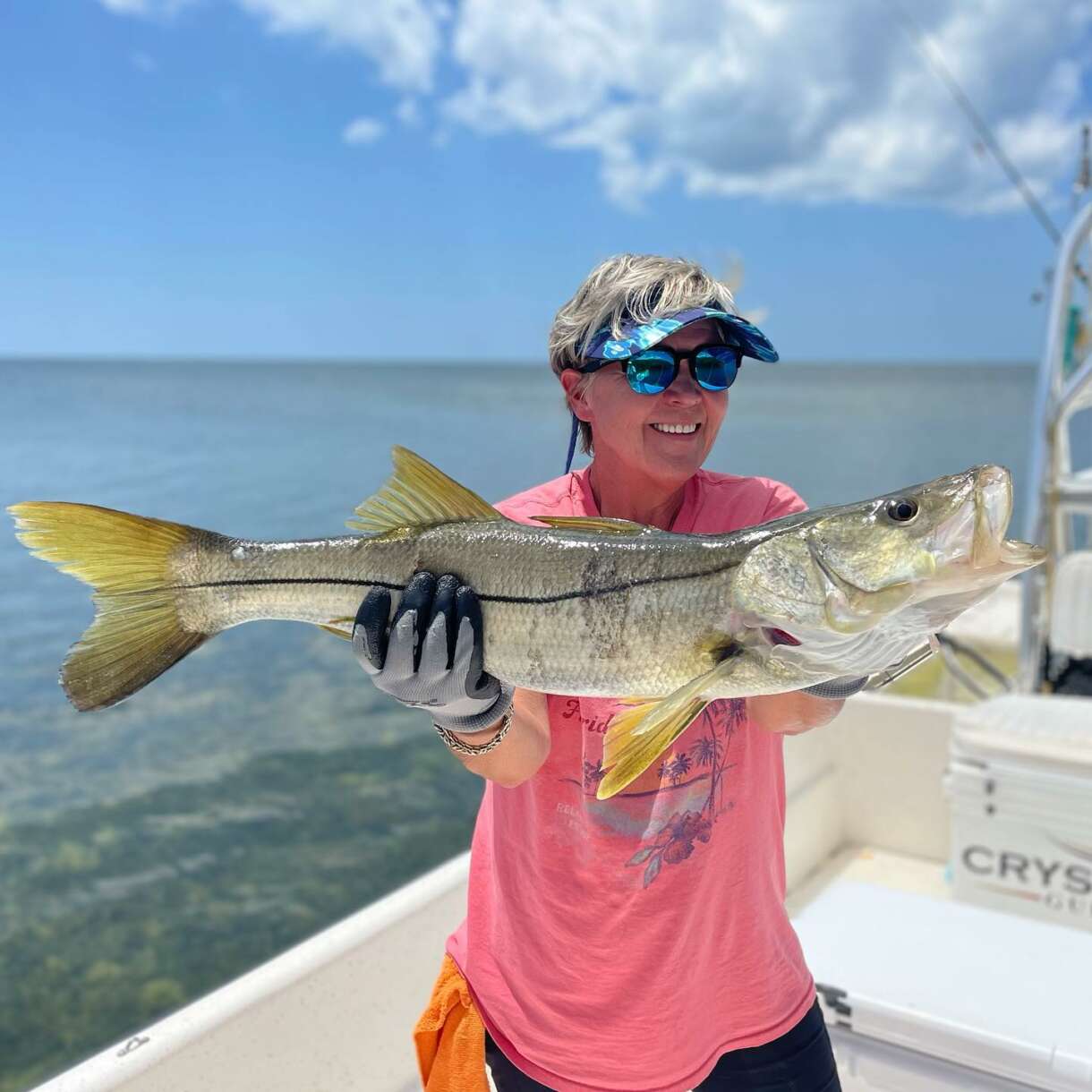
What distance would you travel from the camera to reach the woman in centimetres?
215

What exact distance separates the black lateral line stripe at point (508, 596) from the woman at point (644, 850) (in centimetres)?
7

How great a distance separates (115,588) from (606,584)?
110 cm

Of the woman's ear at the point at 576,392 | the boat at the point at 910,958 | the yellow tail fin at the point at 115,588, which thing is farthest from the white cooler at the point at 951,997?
the yellow tail fin at the point at 115,588

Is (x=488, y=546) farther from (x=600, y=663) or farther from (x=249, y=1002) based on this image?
(x=249, y=1002)

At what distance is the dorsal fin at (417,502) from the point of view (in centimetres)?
211

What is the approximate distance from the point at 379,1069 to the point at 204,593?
2061mm

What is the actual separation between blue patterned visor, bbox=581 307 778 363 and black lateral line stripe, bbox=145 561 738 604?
543 millimetres

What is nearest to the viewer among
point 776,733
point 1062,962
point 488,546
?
point 488,546

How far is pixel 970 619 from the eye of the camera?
14.7 meters

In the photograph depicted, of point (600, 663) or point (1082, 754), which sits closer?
point (600, 663)

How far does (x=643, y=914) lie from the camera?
7.11 feet

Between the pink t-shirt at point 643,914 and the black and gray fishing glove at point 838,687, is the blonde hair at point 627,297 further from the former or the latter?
the black and gray fishing glove at point 838,687

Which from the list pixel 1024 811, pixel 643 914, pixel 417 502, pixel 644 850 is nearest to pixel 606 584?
pixel 417 502

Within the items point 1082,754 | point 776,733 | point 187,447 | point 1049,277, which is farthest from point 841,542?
point 187,447
